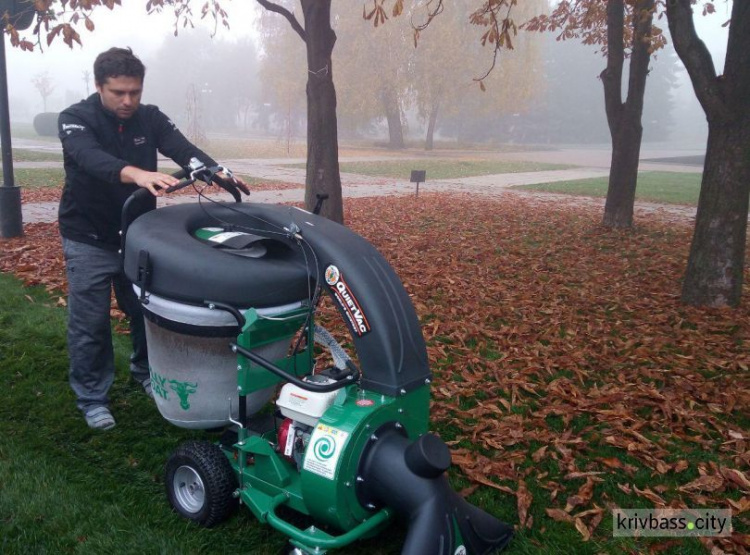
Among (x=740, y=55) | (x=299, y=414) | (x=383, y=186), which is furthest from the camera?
(x=383, y=186)

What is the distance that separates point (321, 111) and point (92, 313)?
19.5 ft

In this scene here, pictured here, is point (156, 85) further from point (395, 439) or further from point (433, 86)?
point (395, 439)

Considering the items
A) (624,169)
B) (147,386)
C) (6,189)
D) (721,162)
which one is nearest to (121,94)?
(147,386)

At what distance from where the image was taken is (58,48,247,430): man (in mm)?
3299

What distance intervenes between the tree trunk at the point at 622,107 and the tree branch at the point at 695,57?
358 cm

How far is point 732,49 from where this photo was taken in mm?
5898

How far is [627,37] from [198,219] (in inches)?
420

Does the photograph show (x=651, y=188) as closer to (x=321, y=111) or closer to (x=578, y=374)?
(x=321, y=111)

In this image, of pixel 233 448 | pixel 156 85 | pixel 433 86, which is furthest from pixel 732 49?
pixel 156 85

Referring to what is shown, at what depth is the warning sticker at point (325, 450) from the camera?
2338 millimetres

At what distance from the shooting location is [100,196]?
3.48 metres

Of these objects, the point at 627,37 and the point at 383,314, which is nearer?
the point at 383,314

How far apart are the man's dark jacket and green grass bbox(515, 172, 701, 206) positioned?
1419 cm

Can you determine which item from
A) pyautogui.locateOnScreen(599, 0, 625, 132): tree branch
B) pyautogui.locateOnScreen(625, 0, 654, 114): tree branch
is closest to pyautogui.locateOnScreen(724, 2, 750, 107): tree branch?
pyautogui.locateOnScreen(625, 0, 654, 114): tree branch
